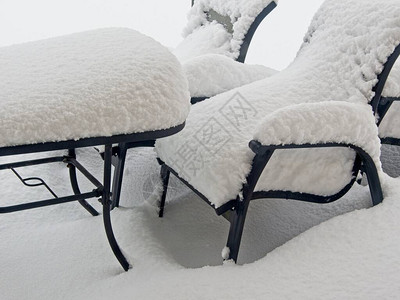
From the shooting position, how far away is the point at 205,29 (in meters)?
2.26

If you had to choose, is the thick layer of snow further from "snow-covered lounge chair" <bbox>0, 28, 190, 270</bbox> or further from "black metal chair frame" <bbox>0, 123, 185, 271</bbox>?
"snow-covered lounge chair" <bbox>0, 28, 190, 270</bbox>

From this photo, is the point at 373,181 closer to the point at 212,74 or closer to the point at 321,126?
the point at 321,126

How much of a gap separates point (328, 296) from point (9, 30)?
134 inches

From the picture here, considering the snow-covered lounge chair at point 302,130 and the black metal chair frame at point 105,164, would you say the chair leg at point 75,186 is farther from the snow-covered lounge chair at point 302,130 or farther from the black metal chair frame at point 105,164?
the snow-covered lounge chair at point 302,130

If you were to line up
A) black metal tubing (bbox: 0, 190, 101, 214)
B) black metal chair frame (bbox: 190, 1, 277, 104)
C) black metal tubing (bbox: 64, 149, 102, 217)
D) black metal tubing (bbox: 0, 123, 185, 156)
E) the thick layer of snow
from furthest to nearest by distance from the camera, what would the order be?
black metal chair frame (bbox: 190, 1, 277, 104), the thick layer of snow, black metal tubing (bbox: 64, 149, 102, 217), black metal tubing (bbox: 0, 190, 101, 214), black metal tubing (bbox: 0, 123, 185, 156)

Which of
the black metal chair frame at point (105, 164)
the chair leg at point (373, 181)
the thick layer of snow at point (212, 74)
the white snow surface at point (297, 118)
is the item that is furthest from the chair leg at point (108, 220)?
Answer: the chair leg at point (373, 181)

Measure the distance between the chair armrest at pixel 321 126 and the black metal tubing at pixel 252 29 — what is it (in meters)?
0.79

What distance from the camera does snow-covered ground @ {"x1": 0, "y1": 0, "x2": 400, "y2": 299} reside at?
1078mm

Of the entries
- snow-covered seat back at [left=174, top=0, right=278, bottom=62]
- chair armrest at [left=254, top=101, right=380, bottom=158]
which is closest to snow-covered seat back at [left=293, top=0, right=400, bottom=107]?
chair armrest at [left=254, top=101, right=380, bottom=158]

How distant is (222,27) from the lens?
2.16 metres

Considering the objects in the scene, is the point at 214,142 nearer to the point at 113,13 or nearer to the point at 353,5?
the point at 353,5

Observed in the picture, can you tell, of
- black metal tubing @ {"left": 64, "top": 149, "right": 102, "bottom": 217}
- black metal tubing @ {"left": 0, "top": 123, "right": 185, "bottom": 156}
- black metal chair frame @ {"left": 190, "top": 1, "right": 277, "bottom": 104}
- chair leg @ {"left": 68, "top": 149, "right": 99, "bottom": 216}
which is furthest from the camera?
black metal chair frame @ {"left": 190, "top": 1, "right": 277, "bottom": 104}

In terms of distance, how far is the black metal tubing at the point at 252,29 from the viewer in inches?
76.0

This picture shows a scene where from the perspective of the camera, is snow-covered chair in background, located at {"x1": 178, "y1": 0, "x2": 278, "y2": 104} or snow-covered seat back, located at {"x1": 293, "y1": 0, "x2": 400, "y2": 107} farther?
snow-covered chair in background, located at {"x1": 178, "y1": 0, "x2": 278, "y2": 104}
